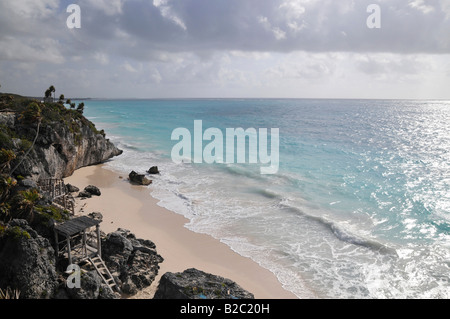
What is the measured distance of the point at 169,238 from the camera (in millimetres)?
20812

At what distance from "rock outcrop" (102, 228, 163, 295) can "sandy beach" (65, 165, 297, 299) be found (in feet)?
1.55

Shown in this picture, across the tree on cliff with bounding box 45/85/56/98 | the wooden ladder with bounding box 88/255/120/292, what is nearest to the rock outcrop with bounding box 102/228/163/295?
the wooden ladder with bounding box 88/255/120/292

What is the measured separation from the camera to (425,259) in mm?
18797

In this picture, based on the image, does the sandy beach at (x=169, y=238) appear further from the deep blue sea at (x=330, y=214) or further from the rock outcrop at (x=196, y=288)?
the rock outcrop at (x=196, y=288)

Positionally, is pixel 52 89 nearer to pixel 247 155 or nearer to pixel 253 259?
pixel 247 155

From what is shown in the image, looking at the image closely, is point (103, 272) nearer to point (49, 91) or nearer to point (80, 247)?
point (80, 247)

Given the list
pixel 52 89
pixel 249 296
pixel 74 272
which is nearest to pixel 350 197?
pixel 249 296

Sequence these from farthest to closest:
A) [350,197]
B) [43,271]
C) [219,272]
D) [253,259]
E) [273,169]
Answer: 1. [273,169]
2. [350,197]
3. [253,259]
4. [219,272]
5. [43,271]

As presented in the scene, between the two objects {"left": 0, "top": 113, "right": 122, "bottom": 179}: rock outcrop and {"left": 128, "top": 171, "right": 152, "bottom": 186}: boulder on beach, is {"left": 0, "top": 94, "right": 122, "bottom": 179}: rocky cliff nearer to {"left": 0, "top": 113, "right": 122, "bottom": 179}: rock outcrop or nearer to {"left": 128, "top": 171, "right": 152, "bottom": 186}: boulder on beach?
{"left": 0, "top": 113, "right": 122, "bottom": 179}: rock outcrop

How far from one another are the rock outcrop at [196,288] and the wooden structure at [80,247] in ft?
10.1

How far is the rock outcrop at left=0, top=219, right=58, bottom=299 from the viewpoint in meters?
12.7

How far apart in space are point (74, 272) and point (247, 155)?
3557 centimetres

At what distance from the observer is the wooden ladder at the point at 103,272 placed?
47.8 ft

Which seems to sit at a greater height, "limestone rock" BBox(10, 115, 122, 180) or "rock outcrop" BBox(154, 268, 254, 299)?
"limestone rock" BBox(10, 115, 122, 180)
